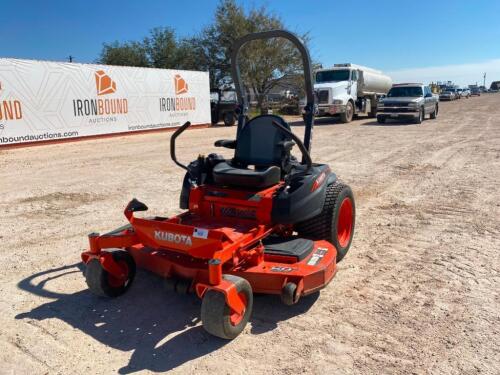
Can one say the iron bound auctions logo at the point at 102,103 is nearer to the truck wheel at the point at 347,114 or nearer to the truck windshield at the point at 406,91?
the truck wheel at the point at 347,114

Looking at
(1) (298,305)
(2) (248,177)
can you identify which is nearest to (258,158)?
(2) (248,177)

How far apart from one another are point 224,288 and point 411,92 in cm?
2069

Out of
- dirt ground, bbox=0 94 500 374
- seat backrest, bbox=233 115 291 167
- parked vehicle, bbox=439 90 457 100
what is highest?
parked vehicle, bbox=439 90 457 100

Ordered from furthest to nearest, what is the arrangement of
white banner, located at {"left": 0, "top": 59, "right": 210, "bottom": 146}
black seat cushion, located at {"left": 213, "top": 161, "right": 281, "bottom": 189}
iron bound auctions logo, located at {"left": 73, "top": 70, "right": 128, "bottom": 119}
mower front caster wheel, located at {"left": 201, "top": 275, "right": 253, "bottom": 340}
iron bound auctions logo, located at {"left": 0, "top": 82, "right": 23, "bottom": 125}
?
iron bound auctions logo, located at {"left": 73, "top": 70, "right": 128, "bottom": 119}, white banner, located at {"left": 0, "top": 59, "right": 210, "bottom": 146}, iron bound auctions logo, located at {"left": 0, "top": 82, "right": 23, "bottom": 125}, black seat cushion, located at {"left": 213, "top": 161, "right": 281, "bottom": 189}, mower front caster wheel, located at {"left": 201, "top": 275, "right": 253, "bottom": 340}

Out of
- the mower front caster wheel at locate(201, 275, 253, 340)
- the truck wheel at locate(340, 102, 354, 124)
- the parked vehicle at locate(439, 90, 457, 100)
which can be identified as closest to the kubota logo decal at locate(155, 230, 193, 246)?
the mower front caster wheel at locate(201, 275, 253, 340)

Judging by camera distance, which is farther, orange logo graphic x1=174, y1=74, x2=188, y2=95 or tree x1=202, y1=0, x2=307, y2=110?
tree x1=202, y1=0, x2=307, y2=110

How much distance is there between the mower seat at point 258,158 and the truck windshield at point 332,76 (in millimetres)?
18986

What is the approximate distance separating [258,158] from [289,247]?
102 cm

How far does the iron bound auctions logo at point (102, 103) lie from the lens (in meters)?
16.3

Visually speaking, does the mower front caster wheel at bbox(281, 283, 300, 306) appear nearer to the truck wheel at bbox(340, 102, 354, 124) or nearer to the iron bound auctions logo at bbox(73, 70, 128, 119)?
the iron bound auctions logo at bbox(73, 70, 128, 119)

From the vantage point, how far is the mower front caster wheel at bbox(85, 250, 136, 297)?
3.75 meters

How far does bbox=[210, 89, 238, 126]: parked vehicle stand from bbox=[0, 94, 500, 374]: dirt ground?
635 inches

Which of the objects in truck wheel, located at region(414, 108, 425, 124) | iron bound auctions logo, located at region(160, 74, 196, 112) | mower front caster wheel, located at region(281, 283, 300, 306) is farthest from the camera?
truck wheel, located at region(414, 108, 425, 124)

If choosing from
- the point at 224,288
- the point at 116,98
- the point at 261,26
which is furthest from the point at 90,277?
the point at 261,26
